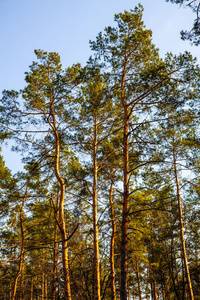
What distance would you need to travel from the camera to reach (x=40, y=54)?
31.9ft

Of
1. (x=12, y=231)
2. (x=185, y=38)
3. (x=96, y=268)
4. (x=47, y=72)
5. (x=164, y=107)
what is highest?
(x=47, y=72)

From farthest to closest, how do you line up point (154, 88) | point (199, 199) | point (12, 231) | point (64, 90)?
point (12, 231)
point (199, 199)
point (64, 90)
point (154, 88)

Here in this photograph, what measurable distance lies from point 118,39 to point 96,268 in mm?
8318

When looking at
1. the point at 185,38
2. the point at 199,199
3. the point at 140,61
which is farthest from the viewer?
the point at 199,199

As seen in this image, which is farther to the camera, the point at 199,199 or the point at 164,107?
the point at 199,199

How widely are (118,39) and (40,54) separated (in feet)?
9.56

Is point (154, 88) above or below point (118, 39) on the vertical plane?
below

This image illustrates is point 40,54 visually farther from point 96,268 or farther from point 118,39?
point 96,268

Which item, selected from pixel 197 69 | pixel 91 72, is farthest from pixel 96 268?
pixel 197 69

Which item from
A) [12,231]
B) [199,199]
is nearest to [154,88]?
[199,199]

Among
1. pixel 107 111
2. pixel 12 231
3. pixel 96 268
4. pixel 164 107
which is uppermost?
pixel 107 111

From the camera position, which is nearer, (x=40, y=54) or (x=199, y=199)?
(x=40, y=54)

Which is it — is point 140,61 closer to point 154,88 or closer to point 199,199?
point 154,88

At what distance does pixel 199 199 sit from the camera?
608 inches
